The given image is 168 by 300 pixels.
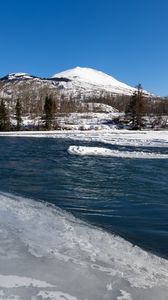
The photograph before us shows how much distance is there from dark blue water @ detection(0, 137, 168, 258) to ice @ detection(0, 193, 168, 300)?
0.82 meters

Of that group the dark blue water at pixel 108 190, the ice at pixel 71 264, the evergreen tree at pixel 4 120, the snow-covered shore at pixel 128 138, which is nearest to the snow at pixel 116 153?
the dark blue water at pixel 108 190

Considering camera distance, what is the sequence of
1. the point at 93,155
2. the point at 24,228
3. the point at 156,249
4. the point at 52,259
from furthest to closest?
the point at 93,155
the point at 24,228
the point at 156,249
the point at 52,259

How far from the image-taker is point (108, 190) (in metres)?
14.9

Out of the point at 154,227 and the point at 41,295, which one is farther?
the point at 154,227

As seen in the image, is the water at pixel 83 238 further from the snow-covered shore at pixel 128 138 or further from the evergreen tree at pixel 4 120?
the evergreen tree at pixel 4 120

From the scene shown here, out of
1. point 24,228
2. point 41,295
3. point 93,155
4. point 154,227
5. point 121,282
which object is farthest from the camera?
point 93,155

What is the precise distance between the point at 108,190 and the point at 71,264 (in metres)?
7.92

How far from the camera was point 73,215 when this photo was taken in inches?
430

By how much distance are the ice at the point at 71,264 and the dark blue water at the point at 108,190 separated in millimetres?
824

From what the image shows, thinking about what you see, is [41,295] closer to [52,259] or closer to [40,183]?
[52,259]

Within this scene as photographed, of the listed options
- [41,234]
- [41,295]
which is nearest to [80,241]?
[41,234]

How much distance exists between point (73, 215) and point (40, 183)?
552 centimetres

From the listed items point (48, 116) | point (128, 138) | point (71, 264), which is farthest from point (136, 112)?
point (71, 264)

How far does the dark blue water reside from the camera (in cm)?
1002
